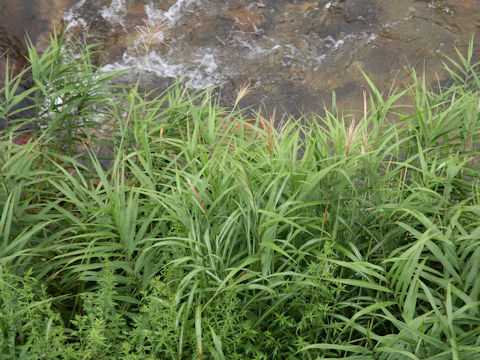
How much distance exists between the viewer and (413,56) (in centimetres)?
620

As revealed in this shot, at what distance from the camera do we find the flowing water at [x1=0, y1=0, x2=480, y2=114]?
6.17 meters

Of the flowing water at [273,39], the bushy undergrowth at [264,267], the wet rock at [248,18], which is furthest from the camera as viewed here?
the wet rock at [248,18]

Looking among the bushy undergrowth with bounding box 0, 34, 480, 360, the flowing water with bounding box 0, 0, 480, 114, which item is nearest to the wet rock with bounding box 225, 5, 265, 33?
the flowing water with bounding box 0, 0, 480, 114

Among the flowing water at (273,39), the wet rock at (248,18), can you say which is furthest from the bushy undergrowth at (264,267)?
the wet rock at (248,18)

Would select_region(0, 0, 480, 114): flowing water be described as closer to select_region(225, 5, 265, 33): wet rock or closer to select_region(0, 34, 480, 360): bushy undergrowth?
select_region(225, 5, 265, 33): wet rock

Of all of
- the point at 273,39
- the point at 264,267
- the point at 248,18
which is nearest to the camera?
the point at 264,267

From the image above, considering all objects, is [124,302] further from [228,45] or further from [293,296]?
[228,45]

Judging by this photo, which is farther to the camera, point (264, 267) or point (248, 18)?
point (248, 18)

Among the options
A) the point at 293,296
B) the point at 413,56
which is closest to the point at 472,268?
the point at 293,296

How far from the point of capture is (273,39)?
6695 millimetres

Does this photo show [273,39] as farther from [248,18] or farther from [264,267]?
[264,267]

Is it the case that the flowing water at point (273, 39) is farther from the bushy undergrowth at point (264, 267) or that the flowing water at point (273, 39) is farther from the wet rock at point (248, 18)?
the bushy undergrowth at point (264, 267)

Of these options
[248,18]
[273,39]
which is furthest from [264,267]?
[248,18]

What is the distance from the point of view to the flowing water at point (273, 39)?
6.17 m
